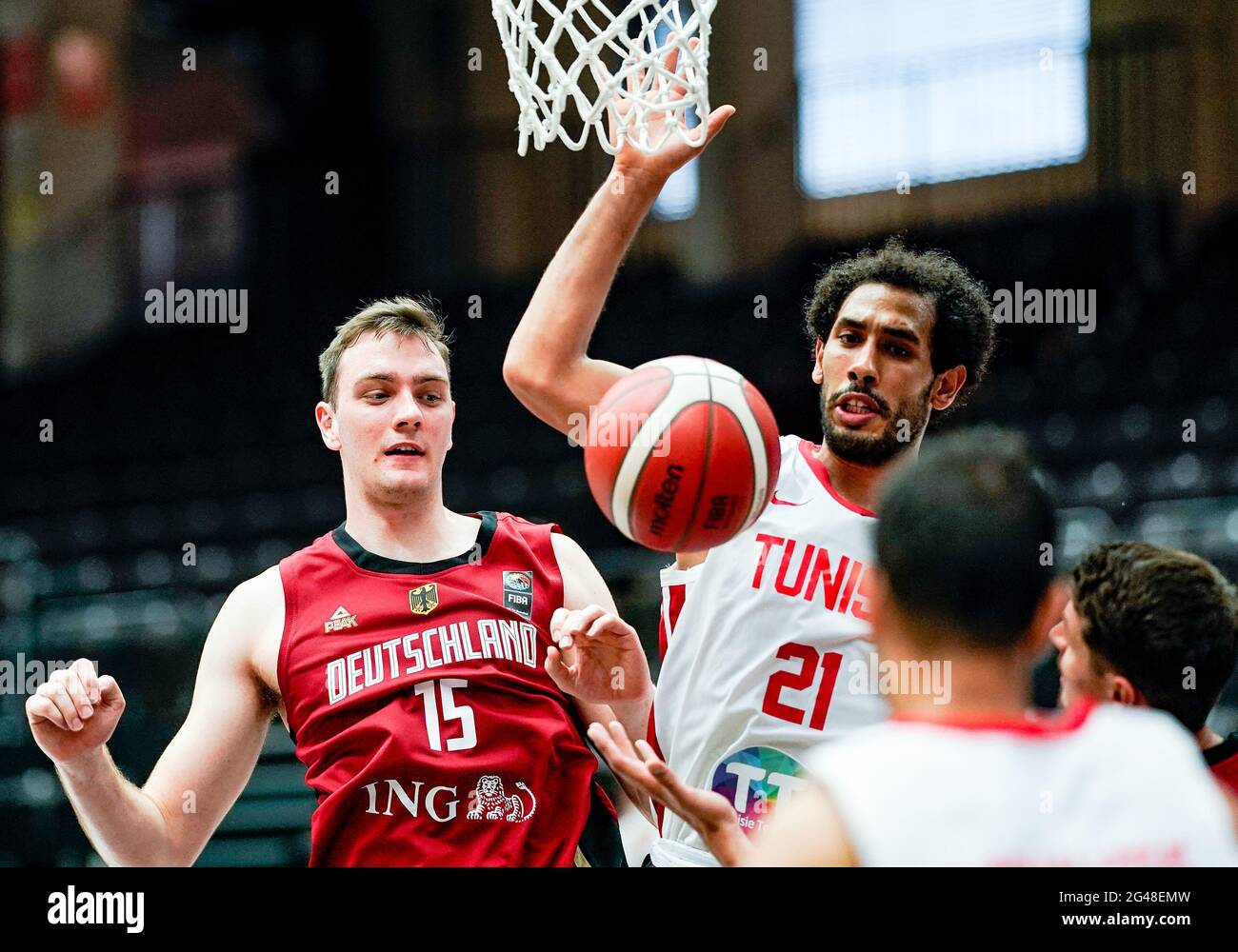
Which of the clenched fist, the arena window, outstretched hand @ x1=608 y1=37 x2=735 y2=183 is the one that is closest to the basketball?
outstretched hand @ x1=608 y1=37 x2=735 y2=183

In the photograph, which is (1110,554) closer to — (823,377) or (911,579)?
(823,377)

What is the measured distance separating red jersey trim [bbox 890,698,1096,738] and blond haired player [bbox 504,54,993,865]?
1.46m

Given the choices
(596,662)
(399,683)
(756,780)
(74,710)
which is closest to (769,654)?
(756,780)

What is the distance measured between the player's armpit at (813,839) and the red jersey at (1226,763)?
1.58m

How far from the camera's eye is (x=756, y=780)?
137 inches

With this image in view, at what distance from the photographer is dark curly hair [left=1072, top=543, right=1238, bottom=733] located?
3094mm

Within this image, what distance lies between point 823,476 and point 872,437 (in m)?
0.16

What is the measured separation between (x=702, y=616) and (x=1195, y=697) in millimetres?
1086

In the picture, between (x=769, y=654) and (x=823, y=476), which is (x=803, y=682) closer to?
(x=769, y=654)

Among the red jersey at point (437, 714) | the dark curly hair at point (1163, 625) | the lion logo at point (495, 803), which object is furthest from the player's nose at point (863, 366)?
the lion logo at point (495, 803)

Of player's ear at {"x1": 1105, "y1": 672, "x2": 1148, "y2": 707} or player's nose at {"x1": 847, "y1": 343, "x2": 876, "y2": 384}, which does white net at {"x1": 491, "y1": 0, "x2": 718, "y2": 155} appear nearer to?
player's nose at {"x1": 847, "y1": 343, "x2": 876, "y2": 384}

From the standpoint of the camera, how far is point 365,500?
3838 mm

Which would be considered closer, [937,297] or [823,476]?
[823,476]

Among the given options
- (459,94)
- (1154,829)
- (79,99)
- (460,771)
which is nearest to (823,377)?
(460,771)
